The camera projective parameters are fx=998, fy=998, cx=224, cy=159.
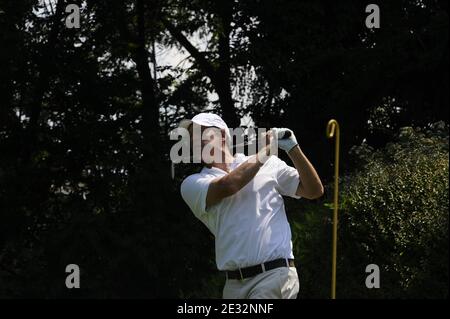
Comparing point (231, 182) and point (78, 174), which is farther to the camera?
point (78, 174)

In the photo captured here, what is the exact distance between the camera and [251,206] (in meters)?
5.31

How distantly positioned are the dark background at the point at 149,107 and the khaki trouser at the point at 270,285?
16.6ft

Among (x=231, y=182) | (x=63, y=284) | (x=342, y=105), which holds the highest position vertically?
(x=342, y=105)

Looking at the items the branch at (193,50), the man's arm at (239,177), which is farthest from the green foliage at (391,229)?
the branch at (193,50)

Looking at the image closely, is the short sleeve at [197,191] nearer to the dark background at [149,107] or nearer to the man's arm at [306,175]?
the man's arm at [306,175]

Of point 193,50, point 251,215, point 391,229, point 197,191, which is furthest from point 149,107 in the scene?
point 251,215

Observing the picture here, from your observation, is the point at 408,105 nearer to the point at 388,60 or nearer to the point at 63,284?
the point at 388,60

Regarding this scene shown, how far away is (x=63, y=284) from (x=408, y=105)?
16.0ft

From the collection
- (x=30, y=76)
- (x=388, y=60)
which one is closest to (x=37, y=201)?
(x=30, y=76)

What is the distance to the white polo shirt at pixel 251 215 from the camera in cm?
522

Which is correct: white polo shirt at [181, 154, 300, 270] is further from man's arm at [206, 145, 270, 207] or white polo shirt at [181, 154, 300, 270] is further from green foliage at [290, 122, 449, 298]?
green foliage at [290, 122, 449, 298]

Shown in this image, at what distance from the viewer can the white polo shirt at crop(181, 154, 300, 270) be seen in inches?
206

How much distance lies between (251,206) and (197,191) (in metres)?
0.34

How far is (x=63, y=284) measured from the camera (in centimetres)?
1128
